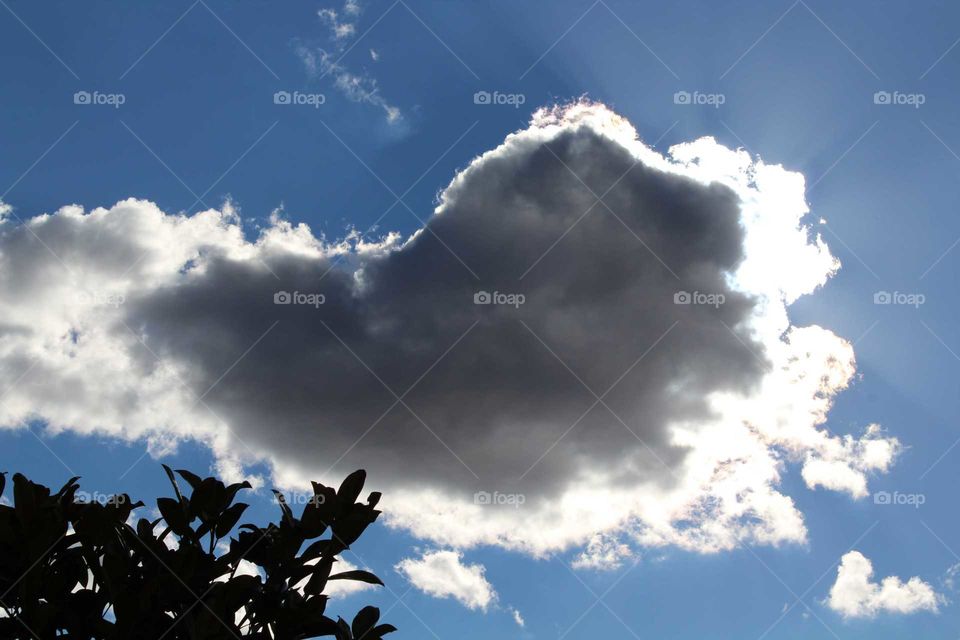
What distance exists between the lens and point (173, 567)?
413 cm

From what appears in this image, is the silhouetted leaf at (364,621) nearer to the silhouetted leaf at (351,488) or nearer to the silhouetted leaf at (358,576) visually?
the silhouetted leaf at (358,576)

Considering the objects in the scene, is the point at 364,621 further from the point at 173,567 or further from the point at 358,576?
the point at 173,567

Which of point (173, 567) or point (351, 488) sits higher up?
point (351, 488)

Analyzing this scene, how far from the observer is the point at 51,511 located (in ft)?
13.3

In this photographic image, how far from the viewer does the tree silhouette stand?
13.0 feet

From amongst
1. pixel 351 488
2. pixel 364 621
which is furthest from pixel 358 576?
pixel 351 488

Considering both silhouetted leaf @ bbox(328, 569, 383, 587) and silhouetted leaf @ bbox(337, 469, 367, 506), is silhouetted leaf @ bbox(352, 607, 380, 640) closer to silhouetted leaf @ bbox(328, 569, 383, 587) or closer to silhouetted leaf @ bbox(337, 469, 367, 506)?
silhouetted leaf @ bbox(328, 569, 383, 587)

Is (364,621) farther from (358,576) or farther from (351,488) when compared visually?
(351,488)

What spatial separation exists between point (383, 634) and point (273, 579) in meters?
0.74

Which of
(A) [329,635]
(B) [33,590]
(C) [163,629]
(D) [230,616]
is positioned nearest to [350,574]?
(A) [329,635]

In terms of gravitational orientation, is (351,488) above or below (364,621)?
above

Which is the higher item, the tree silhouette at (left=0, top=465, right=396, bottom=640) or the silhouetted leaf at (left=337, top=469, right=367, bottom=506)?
the silhouetted leaf at (left=337, top=469, right=367, bottom=506)

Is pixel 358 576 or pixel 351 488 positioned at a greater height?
pixel 351 488

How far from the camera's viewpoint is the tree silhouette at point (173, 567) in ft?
13.0
